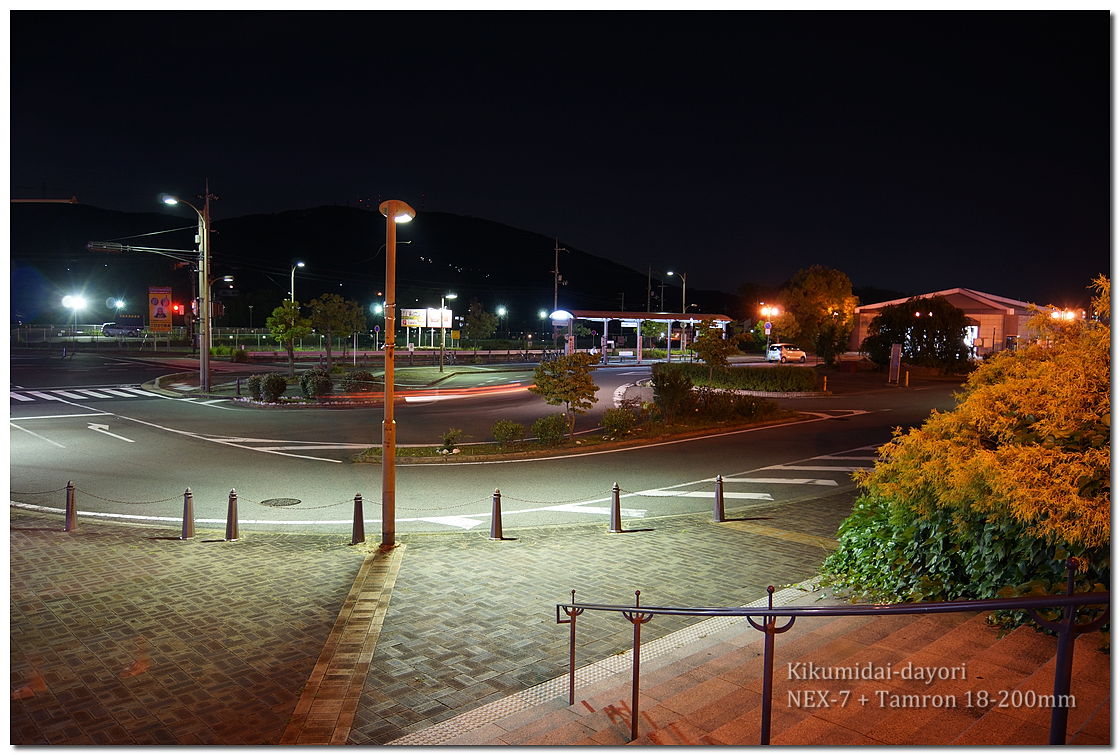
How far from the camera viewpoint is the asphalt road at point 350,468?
1431 centimetres

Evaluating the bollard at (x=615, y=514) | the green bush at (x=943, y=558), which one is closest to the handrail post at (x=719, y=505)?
the bollard at (x=615, y=514)

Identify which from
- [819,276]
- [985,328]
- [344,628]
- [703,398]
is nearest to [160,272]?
[819,276]

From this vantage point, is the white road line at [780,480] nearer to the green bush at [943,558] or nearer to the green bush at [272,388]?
the green bush at [943,558]

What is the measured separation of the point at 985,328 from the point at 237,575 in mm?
76298

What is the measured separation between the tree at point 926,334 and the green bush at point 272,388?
3948 centimetres

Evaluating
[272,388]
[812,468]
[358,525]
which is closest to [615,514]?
[358,525]

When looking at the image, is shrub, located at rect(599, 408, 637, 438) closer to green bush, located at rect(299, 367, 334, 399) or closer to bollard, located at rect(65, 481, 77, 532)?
bollard, located at rect(65, 481, 77, 532)

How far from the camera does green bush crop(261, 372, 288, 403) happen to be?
31244 mm

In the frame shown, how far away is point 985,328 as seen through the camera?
72438 millimetres

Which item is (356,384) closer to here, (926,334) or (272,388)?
(272,388)

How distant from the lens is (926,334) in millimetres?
53156

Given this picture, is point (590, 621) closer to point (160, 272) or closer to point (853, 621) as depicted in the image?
point (853, 621)

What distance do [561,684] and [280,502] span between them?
9825 mm

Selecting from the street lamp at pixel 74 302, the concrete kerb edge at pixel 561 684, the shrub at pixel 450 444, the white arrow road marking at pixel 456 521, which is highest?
the street lamp at pixel 74 302
